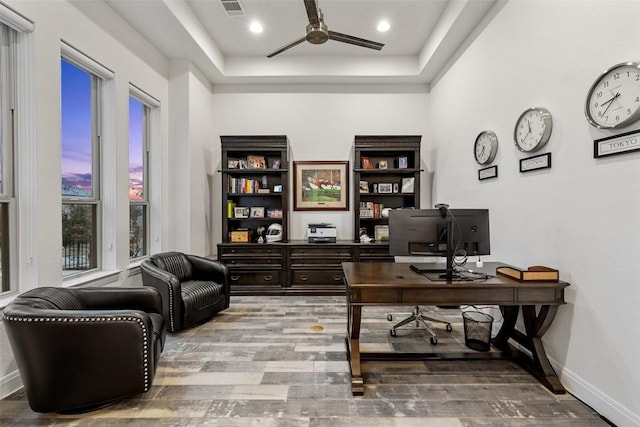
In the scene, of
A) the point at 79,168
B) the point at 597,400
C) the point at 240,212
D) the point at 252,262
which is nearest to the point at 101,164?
the point at 79,168

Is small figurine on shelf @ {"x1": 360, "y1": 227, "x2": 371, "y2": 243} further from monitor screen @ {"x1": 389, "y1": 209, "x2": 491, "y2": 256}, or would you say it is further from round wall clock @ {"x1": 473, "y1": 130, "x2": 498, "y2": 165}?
monitor screen @ {"x1": 389, "y1": 209, "x2": 491, "y2": 256}

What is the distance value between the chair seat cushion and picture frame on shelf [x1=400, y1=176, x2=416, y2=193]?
294 cm

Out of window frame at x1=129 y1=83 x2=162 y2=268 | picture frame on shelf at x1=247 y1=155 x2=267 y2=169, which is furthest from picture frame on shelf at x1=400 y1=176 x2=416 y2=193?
window frame at x1=129 y1=83 x2=162 y2=268

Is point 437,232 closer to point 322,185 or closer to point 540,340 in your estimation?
point 540,340

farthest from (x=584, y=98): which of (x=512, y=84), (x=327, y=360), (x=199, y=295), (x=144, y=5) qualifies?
(x=144, y=5)

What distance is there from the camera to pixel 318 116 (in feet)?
16.0

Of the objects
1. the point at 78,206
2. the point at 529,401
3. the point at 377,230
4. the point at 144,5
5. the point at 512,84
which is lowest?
the point at 529,401

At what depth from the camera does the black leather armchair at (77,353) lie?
176 cm

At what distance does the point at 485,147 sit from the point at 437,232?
1381mm

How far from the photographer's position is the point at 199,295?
3.16 metres

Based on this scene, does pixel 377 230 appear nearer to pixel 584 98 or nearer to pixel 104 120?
pixel 584 98

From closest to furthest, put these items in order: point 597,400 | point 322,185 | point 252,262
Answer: point 597,400
point 252,262
point 322,185

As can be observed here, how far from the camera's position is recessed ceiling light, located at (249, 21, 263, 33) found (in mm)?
3777

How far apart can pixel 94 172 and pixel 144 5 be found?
1736mm
